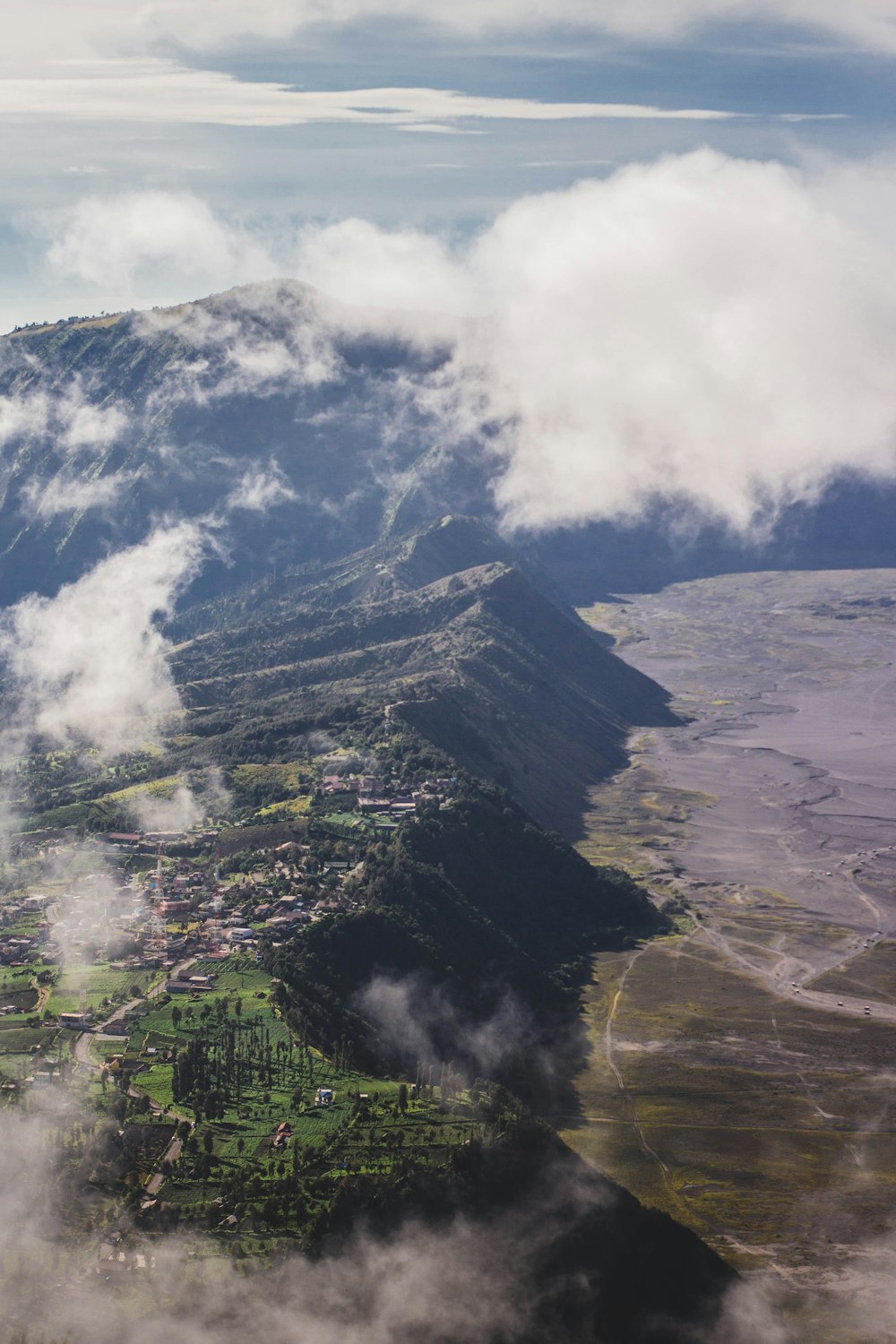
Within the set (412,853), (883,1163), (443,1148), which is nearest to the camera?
(443,1148)

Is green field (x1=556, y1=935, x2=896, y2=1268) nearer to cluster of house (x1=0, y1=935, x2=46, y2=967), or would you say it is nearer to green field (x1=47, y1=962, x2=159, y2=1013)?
green field (x1=47, y1=962, x2=159, y2=1013)

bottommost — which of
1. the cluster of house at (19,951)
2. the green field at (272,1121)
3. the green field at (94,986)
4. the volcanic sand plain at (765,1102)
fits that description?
the volcanic sand plain at (765,1102)

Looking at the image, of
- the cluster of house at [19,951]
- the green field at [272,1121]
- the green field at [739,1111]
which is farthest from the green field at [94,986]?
the green field at [739,1111]

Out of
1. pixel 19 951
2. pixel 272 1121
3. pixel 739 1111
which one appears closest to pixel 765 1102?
pixel 739 1111

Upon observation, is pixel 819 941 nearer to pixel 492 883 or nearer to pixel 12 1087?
pixel 492 883

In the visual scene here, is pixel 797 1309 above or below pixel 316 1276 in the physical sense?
below

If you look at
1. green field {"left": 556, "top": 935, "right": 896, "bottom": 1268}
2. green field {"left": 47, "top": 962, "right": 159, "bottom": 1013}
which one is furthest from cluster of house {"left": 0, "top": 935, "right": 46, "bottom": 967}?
green field {"left": 556, "top": 935, "right": 896, "bottom": 1268}

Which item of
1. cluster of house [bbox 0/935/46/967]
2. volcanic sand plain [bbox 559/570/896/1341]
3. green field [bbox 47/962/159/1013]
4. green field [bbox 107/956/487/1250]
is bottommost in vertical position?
volcanic sand plain [bbox 559/570/896/1341]

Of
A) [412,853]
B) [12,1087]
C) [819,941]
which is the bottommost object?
[819,941]

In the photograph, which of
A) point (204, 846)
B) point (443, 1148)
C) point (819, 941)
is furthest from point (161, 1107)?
point (819, 941)

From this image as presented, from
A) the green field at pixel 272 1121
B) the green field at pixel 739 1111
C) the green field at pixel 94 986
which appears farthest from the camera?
the green field at pixel 94 986

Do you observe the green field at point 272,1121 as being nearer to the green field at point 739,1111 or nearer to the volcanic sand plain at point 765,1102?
the green field at point 739,1111
